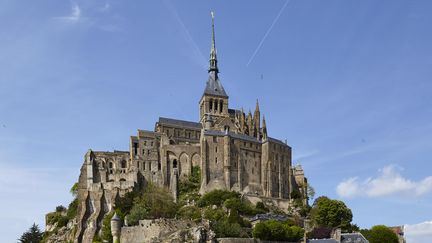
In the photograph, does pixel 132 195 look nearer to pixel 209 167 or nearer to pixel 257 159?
pixel 209 167

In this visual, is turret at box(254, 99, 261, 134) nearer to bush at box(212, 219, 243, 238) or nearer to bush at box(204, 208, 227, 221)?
bush at box(204, 208, 227, 221)

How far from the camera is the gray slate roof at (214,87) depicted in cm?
10416

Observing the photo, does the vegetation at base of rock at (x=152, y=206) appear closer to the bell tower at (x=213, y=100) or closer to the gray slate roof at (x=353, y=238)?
the gray slate roof at (x=353, y=238)

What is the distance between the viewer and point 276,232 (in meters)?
60.8

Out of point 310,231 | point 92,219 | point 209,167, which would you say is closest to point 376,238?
point 310,231

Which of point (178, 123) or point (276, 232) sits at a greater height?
point (178, 123)

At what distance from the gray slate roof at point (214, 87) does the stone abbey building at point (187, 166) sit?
35.4 feet

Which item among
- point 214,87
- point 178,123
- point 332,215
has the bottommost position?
point 332,215

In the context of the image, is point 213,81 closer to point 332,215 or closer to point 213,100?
point 213,100

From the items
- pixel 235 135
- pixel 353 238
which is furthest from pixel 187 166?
pixel 353 238

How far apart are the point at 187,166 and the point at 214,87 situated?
79.0 ft

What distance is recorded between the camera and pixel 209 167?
8456 centimetres

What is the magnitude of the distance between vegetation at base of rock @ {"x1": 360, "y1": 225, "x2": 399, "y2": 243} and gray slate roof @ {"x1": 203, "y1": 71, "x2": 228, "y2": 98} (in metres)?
42.0

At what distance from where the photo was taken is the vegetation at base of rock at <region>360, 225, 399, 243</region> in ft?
222
